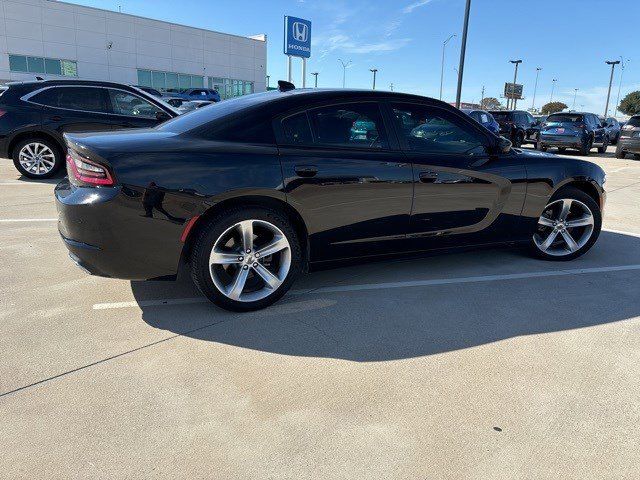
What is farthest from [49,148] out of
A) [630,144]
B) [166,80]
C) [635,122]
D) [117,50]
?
[166,80]

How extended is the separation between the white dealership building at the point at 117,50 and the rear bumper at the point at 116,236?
43.0 meters

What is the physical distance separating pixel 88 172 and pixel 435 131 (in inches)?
102

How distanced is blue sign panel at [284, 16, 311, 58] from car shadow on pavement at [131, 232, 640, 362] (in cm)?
1391

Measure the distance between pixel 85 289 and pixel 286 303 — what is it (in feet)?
5.05

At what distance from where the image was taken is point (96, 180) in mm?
2908

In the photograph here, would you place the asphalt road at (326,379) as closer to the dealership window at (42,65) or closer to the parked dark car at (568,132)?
the parked dark car at (568,132)

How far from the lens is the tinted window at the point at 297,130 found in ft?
10.9

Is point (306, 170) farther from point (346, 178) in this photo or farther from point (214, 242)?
point (214, 242)

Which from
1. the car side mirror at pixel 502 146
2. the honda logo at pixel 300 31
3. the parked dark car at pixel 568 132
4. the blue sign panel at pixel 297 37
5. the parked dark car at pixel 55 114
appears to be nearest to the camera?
the car side mirror at pixel 502 146

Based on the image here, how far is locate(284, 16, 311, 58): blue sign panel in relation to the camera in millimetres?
16328

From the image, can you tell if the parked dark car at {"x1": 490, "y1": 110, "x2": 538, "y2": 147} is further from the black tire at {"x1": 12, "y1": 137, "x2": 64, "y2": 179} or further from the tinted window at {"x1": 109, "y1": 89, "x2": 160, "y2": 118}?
the black tire at {"x1": 12, "y1": 137, "x2": 64, "y2": 179}

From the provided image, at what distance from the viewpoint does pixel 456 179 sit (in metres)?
3.91

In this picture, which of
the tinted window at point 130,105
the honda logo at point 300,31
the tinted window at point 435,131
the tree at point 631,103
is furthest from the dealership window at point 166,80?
the tree at point 631,103

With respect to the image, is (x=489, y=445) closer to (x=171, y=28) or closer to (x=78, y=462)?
(x=78, y=462)
